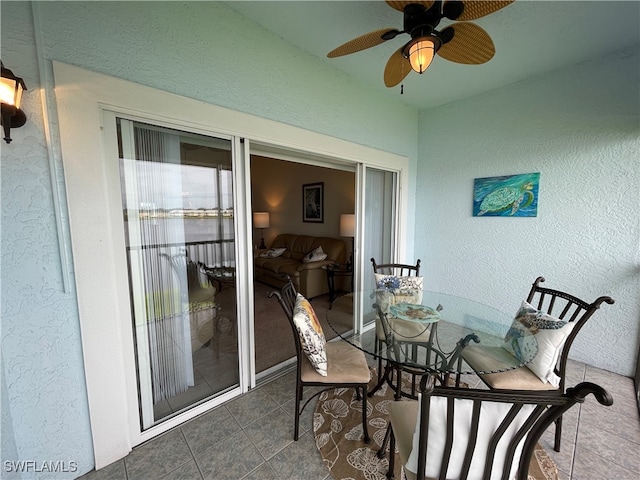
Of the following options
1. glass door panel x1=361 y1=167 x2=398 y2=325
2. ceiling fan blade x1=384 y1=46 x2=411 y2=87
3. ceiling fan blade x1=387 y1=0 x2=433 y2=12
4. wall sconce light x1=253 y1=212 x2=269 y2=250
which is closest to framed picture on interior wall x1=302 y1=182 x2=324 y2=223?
wall sconce light x1=253 y1=212 x2=269 y2=250

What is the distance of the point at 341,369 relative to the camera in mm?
1711

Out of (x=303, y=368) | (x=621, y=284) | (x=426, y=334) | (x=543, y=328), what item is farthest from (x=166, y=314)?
(x=621, y=284)

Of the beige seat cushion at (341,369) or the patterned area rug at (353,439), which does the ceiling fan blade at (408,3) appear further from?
the patterned area rug at (353,439)

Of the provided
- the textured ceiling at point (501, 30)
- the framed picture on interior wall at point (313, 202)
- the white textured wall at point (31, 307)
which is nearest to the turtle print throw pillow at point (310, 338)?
the white textured wall at point (31, 307)

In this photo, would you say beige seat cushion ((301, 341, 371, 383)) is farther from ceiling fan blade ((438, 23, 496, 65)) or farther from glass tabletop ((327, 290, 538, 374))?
ceiling fan blade ((438, 23, 496, 65))

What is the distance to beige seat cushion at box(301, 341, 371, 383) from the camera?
1.66 metres

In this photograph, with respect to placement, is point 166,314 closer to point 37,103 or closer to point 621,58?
point 37,103

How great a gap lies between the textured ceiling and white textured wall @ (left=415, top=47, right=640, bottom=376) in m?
0.30

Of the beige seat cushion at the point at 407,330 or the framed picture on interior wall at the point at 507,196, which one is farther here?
the framed picture on interior wall at the point at 507,196

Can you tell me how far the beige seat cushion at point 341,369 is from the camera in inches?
65.5

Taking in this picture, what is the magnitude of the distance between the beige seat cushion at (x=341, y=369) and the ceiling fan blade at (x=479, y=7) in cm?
207

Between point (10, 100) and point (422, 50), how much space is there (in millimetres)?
1956

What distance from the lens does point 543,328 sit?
5.13 feet

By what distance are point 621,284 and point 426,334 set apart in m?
2.02
